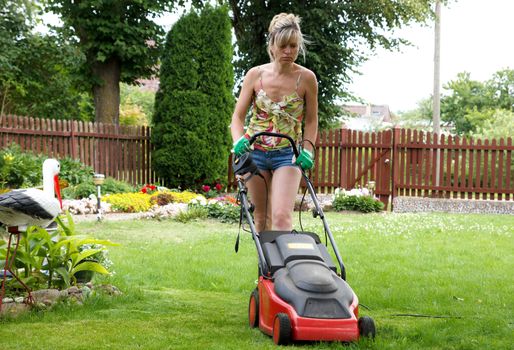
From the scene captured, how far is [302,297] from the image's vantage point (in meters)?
3.58

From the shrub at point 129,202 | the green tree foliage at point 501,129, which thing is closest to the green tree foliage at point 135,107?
the green tree foliage at point 501,129

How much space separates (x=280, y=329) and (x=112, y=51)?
14.2 meters

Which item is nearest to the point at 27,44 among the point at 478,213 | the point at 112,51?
the point at 112,51

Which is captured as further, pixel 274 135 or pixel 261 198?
pixel 261 198

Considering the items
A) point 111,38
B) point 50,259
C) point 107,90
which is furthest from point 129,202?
point 50,259

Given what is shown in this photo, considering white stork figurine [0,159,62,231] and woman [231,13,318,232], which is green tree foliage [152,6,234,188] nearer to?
woman [231,13,318,232]

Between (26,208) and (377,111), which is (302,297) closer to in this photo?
(26,208)

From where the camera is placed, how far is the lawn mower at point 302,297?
11.7ft

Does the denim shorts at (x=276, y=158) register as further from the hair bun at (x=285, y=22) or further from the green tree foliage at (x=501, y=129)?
the green tree foliage at (x=501, y=129)

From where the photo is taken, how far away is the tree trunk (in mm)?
17375

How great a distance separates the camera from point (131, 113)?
3078cm

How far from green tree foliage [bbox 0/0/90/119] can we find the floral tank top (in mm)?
12653

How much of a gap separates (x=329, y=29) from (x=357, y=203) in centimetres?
779

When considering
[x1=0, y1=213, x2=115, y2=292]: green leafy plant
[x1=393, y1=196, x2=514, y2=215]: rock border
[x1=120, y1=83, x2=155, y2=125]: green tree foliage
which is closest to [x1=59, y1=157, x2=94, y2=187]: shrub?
[x1=393, y1=196, x2=514, y2=215]: rock border
